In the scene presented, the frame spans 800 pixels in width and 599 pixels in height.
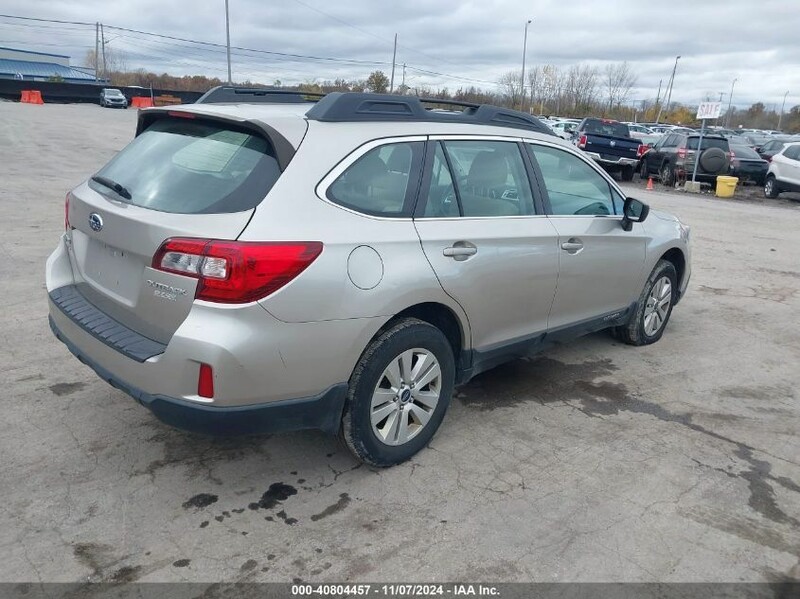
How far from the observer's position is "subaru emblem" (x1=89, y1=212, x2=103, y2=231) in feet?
10.7

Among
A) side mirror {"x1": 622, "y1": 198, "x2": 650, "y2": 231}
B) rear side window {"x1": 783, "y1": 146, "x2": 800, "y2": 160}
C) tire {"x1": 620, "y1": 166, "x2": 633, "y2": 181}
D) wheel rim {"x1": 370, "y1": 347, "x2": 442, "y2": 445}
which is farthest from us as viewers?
tire {"x1": 620, "y1": 166, "x2": 633, "y2": 181}

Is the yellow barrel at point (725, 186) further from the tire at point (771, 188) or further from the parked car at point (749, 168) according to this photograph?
the parked car at point (749, 168)

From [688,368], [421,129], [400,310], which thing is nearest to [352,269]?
[400,310]

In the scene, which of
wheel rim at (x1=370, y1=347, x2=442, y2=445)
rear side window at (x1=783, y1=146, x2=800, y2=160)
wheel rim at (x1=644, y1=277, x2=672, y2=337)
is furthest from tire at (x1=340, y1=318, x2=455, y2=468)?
rear side window at (x1=783, y1=146, x2=800, y2=160)

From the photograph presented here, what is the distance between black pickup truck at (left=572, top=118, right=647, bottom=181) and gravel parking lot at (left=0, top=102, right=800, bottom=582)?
16.6 m

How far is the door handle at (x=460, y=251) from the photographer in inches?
138

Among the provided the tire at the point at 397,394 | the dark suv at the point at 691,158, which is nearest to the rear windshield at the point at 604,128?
the dark suv at the point at 691,158

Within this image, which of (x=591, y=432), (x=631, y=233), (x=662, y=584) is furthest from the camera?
(x=631, y=233)

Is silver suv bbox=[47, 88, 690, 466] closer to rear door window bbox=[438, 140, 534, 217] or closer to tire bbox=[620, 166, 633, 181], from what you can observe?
rear door window bbox=[438, 140, 534, 217]

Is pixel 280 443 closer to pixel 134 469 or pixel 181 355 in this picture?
pixel 134 469

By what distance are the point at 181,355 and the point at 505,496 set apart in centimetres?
171

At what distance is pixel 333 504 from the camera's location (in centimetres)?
323

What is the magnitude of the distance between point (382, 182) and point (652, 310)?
322 cm

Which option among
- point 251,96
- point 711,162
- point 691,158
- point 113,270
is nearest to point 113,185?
point 113,270
